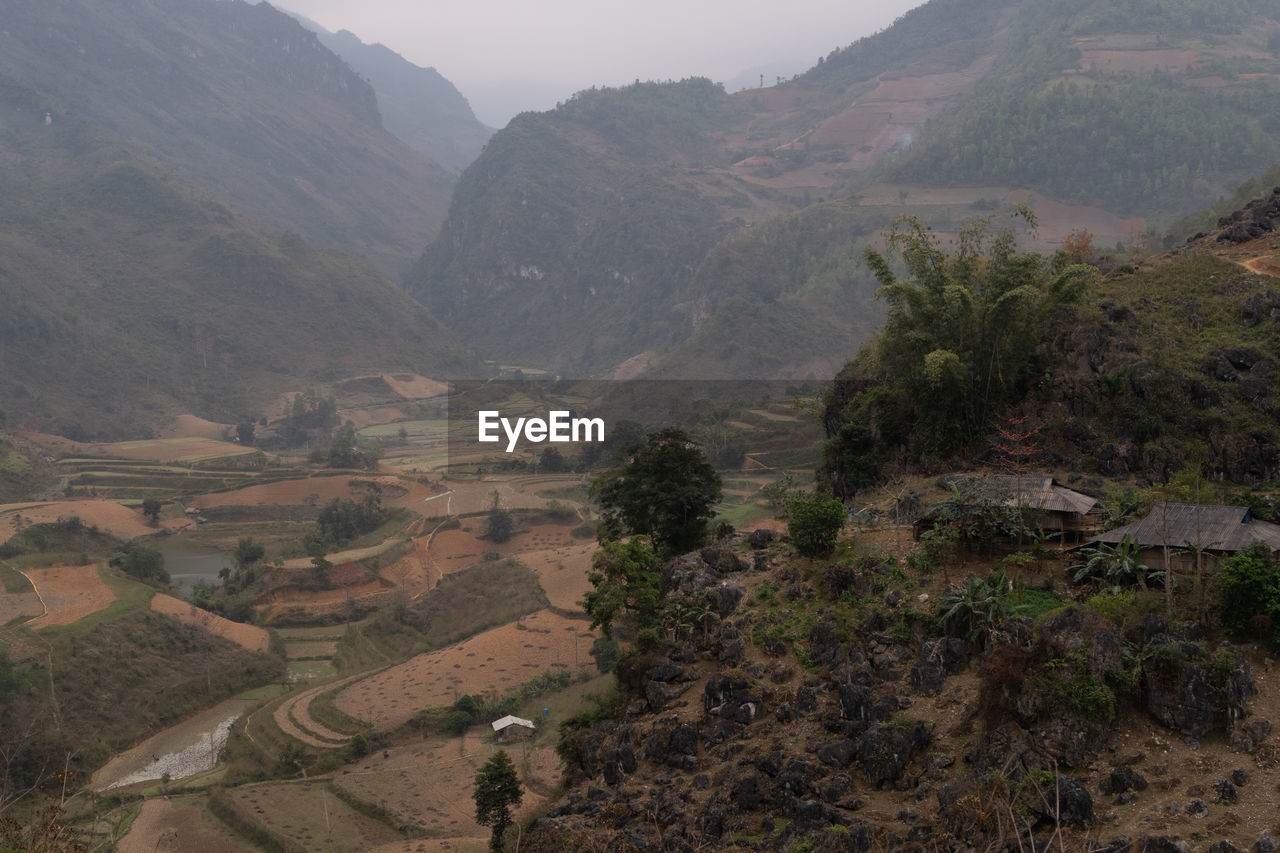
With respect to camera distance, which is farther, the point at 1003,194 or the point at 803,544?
the point at 1003,194

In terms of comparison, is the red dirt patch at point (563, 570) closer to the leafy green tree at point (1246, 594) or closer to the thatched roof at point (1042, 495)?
the thatched roof at point (1042, 495)

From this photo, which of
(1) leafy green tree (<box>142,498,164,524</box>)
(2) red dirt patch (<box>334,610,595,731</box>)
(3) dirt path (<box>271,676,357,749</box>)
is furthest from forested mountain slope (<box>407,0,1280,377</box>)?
(3) dirt path (<box>271,676,357,749</box>)

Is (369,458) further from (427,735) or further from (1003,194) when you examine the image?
(1003,194)

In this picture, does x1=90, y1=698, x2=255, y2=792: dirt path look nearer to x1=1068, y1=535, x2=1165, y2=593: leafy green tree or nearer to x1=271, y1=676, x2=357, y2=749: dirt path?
x1=271, y1=676, x2=357, y2=749: dirt path

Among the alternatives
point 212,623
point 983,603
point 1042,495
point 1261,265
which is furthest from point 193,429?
point 983,603

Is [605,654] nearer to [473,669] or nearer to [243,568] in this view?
[473,669]

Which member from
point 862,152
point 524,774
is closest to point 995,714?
point 524,774
